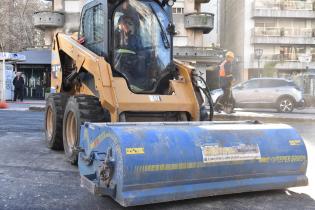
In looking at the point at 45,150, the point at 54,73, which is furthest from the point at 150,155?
the point at 54,73

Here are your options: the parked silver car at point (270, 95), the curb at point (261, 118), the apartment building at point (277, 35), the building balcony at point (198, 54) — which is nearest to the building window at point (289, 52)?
the apartment building at point (277, 35)

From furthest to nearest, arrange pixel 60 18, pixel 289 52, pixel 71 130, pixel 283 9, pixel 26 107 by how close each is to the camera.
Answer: pixel 283 9
pixel 289 52
pixel 60 18
pixel 26 107
pixel 71 130

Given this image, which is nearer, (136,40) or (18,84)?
(136,40)

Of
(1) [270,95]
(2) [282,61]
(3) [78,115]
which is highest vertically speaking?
(2) [282,61]

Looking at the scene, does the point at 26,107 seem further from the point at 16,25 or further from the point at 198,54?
the point at 16,25

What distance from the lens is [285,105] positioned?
2177 cm

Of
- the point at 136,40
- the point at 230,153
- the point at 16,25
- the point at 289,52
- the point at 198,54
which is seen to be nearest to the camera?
the point at 230,153

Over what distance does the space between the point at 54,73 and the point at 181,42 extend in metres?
28.8

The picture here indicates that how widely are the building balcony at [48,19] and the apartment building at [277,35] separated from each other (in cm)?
1968

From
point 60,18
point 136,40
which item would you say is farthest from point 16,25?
point 136,40

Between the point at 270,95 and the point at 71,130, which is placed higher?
the point at 71,130

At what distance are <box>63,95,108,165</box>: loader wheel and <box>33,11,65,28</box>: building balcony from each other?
29719 millimetres

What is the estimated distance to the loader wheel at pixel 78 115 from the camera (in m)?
6.79

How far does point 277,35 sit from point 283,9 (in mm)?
2911
